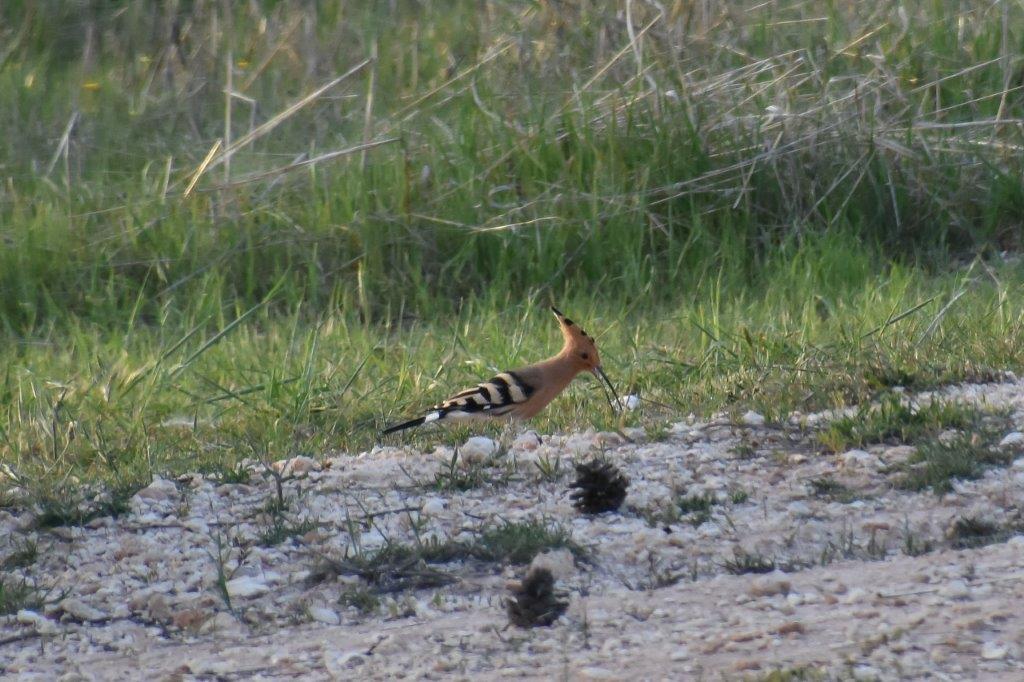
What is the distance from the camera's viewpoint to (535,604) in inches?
131

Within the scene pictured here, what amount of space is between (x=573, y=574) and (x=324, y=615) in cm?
61

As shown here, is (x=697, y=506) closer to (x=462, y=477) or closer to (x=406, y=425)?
(x=462, y=477)

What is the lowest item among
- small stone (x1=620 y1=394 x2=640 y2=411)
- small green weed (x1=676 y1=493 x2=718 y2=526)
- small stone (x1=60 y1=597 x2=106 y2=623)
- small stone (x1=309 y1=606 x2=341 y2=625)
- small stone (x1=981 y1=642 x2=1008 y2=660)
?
small stone (x1=620 y1=394 x2=640 y2=411)

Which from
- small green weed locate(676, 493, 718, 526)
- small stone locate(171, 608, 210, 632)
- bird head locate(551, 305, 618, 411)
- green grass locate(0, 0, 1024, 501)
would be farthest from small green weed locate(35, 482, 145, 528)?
bird head locate(551, 305, 618, 411)

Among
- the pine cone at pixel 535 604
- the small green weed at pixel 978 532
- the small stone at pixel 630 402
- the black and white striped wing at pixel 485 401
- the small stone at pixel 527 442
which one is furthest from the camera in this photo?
the small stone at pixel 630 402

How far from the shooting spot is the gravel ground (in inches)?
125

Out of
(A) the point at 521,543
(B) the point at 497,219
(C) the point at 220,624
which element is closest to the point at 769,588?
(A) the point at 521,543

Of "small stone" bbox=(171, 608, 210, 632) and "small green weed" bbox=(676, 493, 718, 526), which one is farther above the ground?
"small stone" bbox=(171, 608, 210, 632)

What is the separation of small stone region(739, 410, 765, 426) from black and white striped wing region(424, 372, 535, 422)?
2.33ft

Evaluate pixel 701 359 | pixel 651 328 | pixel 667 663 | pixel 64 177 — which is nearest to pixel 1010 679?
pixel 667 663

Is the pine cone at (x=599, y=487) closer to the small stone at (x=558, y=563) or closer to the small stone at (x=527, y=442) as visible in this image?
the small stone at (x=558, y=563)

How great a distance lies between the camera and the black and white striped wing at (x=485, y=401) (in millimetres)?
4867

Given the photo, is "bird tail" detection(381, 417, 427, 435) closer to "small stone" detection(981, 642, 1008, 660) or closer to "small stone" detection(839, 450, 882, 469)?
"small stone" detection(839, 450, 882, 469)

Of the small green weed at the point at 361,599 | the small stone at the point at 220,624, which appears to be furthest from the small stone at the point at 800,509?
the small stone at the point at 220,624
